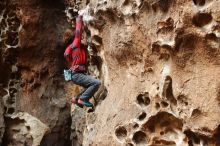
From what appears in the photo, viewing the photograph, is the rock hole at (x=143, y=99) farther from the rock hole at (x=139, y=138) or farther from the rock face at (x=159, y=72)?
the rock hole at (x=139, y=138)

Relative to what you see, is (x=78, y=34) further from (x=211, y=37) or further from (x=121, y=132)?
(x=211, y=37)

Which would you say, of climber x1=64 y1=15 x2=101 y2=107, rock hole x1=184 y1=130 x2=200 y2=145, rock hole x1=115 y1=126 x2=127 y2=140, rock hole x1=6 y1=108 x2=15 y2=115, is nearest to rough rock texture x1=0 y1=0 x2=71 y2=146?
rock hole x1=6 y1=108 x2=15 y2=115

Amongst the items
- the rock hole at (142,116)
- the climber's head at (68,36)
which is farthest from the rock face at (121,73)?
the climber's head at (68,36)

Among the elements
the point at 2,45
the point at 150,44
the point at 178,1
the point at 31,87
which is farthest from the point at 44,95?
the point at 178,1

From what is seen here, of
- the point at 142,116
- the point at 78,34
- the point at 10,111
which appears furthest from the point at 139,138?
the point at 10,111

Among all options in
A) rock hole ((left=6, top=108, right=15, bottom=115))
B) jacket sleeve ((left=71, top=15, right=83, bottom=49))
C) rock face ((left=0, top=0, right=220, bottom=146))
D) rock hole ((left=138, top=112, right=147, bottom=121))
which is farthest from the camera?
rock hole ((left=6, top=108, right=15, bottom=115))

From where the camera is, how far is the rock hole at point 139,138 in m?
4.12

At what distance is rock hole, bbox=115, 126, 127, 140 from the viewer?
14.1 feet

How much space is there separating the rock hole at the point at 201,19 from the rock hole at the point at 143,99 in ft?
2.67

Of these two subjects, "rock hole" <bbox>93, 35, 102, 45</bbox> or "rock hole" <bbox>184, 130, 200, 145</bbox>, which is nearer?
"rock hole" <bbox>184, 130, 200, 145</bbox>

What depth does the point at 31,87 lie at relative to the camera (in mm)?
6418

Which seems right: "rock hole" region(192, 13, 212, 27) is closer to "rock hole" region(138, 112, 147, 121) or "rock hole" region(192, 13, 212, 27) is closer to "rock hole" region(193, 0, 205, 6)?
"rock hole" region(193, 0, 205, 6)

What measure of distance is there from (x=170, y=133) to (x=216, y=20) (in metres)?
1.08

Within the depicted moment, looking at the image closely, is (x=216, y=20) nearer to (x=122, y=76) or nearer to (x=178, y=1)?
(x=178, y=1)
